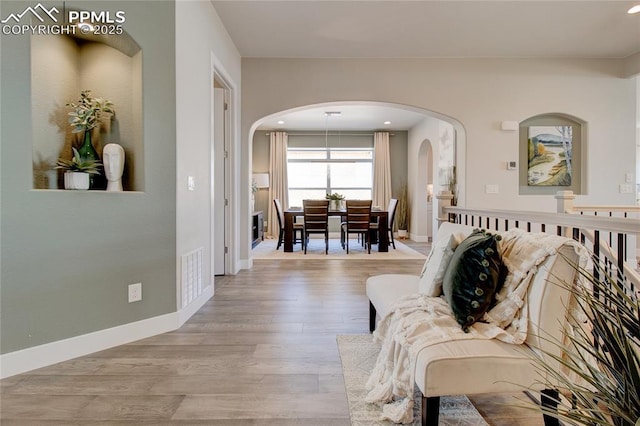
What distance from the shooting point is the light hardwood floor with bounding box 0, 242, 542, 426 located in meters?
1.51

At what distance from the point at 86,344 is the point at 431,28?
14.5 feet

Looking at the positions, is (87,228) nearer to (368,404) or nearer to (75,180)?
(75,180)

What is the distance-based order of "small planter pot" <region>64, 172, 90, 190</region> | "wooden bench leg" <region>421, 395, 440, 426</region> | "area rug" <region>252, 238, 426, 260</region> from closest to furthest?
"wooden bench leg" <region>421, 395, 440, 426</region>, "small planter pot" <region>64, 172, 90, 190</region>, "area rug" <region>252, 238, 426, 260</region>

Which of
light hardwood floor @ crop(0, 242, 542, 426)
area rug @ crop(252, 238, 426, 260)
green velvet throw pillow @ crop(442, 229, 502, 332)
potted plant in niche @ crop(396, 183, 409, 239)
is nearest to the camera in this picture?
green velvet throw pillow @ crop(442, 229, 502, 332)

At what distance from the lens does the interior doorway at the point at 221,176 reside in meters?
4.12

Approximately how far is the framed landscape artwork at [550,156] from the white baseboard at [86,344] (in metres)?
4.85

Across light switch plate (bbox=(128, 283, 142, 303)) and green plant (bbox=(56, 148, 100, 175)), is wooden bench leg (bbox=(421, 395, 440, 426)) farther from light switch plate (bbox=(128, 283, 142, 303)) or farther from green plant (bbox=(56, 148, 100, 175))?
green plant (bbox=(56, 148, 100, 175))

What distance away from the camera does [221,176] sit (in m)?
4.20

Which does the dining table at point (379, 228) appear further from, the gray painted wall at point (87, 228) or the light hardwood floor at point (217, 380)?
the gray painted wall at point (87, 228)

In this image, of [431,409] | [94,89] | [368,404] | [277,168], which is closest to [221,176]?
[94,89]

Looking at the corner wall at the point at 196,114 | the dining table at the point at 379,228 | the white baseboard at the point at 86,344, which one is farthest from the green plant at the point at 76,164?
the dining table at the point at 379,228

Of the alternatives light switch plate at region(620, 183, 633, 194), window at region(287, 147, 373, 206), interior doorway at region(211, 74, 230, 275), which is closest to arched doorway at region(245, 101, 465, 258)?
window at region(287, 147, 373, 206)

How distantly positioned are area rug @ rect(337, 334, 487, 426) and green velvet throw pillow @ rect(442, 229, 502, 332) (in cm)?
48

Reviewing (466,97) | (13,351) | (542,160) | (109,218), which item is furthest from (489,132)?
(13,351)
